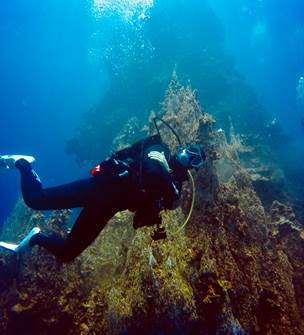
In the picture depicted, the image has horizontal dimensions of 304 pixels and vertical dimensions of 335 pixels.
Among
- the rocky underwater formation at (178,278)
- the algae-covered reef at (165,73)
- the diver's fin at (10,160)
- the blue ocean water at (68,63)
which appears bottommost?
the rocky underwater formation at (178,278)

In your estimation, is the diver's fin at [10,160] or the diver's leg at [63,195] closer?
the diver's leg at [63,195]

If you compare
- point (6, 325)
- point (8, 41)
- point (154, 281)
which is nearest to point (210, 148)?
→ point (154, 281)

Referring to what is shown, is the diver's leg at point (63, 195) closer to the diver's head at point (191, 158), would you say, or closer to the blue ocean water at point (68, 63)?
the diver's head at point (191, 158)

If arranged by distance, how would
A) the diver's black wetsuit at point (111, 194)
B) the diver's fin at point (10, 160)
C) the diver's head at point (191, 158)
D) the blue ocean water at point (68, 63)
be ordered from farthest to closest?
the blue ocean water at point (68, 63) < the diver's fin at point (10, 160) < the diver's head at point (191, 158) < the diver's black wetsuit at point (111, 194)

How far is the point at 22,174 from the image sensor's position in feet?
16.0

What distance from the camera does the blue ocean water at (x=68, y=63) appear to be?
59469 mm

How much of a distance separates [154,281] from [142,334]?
30.4 inches

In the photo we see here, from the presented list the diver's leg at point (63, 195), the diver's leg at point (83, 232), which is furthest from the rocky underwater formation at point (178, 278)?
the diver's leg at point (63, 195)

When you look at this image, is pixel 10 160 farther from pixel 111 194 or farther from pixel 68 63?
pixel 68 63

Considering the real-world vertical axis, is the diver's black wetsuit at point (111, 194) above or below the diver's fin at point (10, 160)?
below

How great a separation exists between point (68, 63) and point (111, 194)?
9634 cm

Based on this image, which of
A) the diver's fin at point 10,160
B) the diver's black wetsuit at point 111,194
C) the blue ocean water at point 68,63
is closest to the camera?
the diver's black wetsuit at point 111,194

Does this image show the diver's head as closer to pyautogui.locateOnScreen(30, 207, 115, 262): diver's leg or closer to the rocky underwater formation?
pyautogui.locateOnScreen(30, 207, 115, 262): diver's leg

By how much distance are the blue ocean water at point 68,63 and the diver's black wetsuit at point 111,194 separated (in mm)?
40138
